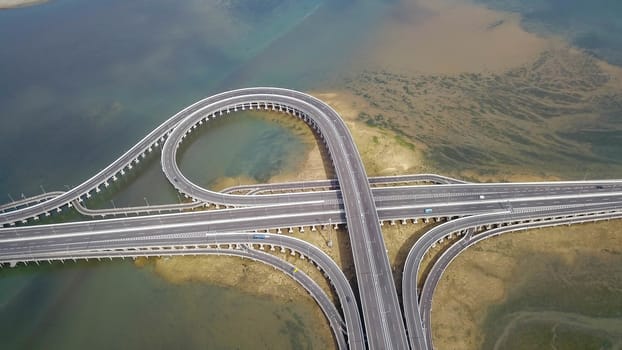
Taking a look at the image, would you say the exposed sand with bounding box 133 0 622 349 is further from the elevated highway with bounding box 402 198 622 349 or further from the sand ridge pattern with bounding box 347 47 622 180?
the elevated highway with bounding box 402 198 622 349

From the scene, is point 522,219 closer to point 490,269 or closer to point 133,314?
point 490,269

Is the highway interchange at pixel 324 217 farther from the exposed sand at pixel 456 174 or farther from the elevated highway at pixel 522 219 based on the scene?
the exposed sand at pixel 456 174

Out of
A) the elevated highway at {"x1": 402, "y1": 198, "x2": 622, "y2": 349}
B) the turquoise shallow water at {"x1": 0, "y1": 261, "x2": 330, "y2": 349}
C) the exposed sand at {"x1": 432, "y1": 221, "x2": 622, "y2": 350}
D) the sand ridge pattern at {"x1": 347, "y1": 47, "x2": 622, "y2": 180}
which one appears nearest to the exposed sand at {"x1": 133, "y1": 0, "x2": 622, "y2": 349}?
the exposed sand at {"x1": 432, "y1": 221, "x2": 622, "y2": 350}

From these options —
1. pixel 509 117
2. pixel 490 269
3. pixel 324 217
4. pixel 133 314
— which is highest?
pixel 509 117

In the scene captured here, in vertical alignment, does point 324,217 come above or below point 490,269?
above

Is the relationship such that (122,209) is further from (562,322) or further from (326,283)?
(562,322)

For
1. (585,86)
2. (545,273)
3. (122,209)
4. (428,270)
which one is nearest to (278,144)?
(122,209)

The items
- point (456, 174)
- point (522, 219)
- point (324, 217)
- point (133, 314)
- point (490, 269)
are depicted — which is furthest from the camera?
point (456, 174)

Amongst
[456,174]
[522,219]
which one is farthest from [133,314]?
[522,219]

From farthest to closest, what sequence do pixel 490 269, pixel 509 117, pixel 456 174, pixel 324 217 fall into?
pixel 509 117 → pixel 456 174 → pixel 324 217 → pixel 490 269
